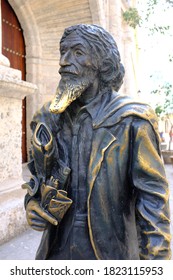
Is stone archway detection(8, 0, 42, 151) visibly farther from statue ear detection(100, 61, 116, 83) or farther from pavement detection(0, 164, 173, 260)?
statue ear detection(100, 61, 116, 83)

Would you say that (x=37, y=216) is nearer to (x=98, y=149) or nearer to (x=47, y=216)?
(x=47, y=216)

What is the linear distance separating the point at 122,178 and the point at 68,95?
355 mm

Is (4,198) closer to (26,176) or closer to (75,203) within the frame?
(75,203)

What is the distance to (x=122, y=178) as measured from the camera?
1134 mm

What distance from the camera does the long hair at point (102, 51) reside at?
1.15 meters

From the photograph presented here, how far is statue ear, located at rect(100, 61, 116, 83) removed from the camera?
46.8 inches

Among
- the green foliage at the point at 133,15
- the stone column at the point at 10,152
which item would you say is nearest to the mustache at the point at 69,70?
the stone column at the point at 10,152

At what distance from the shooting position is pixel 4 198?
125 inches

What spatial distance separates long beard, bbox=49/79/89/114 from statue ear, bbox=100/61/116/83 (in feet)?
0.27

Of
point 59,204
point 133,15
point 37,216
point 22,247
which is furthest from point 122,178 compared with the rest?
point 133,15

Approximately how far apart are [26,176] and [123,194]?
482 centimetres

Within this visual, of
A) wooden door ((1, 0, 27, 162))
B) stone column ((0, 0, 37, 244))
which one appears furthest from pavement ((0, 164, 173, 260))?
wooden door ((1, 0, 27, 162))

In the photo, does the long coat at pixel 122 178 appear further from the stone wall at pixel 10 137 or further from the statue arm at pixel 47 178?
the stone wall at pixel 10 137

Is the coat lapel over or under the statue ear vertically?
under
